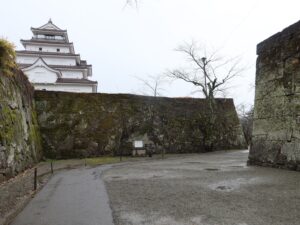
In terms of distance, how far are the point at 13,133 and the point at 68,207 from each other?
4969 mm

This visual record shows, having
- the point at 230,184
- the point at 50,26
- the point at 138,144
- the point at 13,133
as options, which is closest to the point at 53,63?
the point at 50,26

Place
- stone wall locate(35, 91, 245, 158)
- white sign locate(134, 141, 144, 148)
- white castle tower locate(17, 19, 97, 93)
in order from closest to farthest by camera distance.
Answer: stone wall locate(35, 91, 245, 158) → white sign locate(134, 141, 144, 148) → white castle tower locate(17, 19, 97, 93)

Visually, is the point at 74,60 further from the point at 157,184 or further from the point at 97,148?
the point at 157,184

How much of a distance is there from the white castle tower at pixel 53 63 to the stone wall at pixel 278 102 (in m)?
22.7

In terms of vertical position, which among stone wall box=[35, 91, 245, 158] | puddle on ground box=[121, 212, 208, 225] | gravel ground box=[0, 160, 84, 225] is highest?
stone wall box=[35, 91, 245, 158]

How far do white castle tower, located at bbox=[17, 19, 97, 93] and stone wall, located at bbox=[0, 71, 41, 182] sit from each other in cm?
1748

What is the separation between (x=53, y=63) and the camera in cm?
3375

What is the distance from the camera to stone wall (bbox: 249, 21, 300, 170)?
23.9 ft

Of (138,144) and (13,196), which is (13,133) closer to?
(13,196)

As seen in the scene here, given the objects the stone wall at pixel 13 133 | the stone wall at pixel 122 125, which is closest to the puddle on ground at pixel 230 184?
the stone wall at pixel 13 133

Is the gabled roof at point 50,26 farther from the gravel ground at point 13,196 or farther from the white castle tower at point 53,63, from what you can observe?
the gravel ground at point 13,196

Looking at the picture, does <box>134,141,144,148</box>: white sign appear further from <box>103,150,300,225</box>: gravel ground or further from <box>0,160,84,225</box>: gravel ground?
<box>103,150,300,225</box>: gravel ground

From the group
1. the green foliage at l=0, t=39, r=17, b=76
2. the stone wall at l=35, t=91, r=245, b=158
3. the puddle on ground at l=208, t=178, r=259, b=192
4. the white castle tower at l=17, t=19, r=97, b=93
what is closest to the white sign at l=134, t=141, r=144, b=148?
the stone wall at l=35, t=91, r=245, b=158

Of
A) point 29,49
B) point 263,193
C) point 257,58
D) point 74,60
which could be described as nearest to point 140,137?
point 257,58
